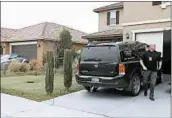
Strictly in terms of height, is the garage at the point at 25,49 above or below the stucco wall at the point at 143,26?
below

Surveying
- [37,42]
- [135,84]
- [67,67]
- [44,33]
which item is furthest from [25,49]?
[135,84]

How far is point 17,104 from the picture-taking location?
8.88 metres

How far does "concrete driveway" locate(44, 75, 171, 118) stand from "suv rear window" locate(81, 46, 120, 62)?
4.63 ft

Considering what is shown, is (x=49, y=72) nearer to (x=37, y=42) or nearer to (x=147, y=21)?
(x=147, y=21)

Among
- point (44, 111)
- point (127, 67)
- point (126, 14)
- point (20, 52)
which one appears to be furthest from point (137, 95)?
point (20, 52)

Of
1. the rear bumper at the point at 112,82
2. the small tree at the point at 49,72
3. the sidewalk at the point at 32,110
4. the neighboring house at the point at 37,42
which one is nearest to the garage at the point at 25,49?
the neighboring house at the point at 37,42

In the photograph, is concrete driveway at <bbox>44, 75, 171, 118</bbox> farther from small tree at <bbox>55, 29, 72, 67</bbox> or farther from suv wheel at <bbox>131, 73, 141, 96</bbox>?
small tree at <bbox>55, 29, 72, 67</bbox>

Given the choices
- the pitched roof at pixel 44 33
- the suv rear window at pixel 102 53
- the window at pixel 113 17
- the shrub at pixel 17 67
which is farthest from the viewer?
the pitched roof at pixel 44 33

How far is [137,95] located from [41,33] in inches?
701

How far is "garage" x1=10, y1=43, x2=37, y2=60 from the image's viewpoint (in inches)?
1010

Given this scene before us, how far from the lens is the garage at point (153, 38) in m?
13.3

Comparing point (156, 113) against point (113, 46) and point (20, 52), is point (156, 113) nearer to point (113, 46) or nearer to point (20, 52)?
point (113, 46)

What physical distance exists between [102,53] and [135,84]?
1.68m

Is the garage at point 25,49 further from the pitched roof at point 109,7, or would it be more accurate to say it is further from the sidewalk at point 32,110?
the sidewalk at point 32,110
